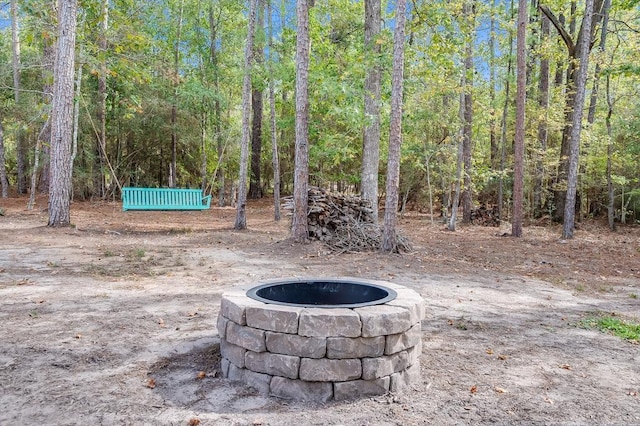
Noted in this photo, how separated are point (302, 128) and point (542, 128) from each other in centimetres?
1047

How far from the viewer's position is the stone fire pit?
2.77m

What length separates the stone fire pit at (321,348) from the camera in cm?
277

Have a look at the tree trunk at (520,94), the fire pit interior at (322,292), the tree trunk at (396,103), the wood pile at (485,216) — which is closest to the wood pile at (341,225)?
the tree trunk at (396,103)

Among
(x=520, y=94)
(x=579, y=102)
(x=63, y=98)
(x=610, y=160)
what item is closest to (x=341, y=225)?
(x=520, y=94)

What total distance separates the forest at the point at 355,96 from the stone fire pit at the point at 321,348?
16.5ft

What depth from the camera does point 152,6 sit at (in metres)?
14.3

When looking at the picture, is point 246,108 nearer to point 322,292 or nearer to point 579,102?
point 322,292

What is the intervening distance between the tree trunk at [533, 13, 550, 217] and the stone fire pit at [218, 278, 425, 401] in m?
12.5

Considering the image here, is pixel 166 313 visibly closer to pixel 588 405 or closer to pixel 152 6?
pixel 588 405

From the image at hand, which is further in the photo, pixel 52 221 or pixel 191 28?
pixel 191 28

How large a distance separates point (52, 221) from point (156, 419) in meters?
8.83

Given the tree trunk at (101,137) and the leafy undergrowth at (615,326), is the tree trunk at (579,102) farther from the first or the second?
the tree trunk at (101,137)

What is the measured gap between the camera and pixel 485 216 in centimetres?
1605

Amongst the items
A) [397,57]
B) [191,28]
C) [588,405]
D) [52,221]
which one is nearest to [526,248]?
[397,57]
